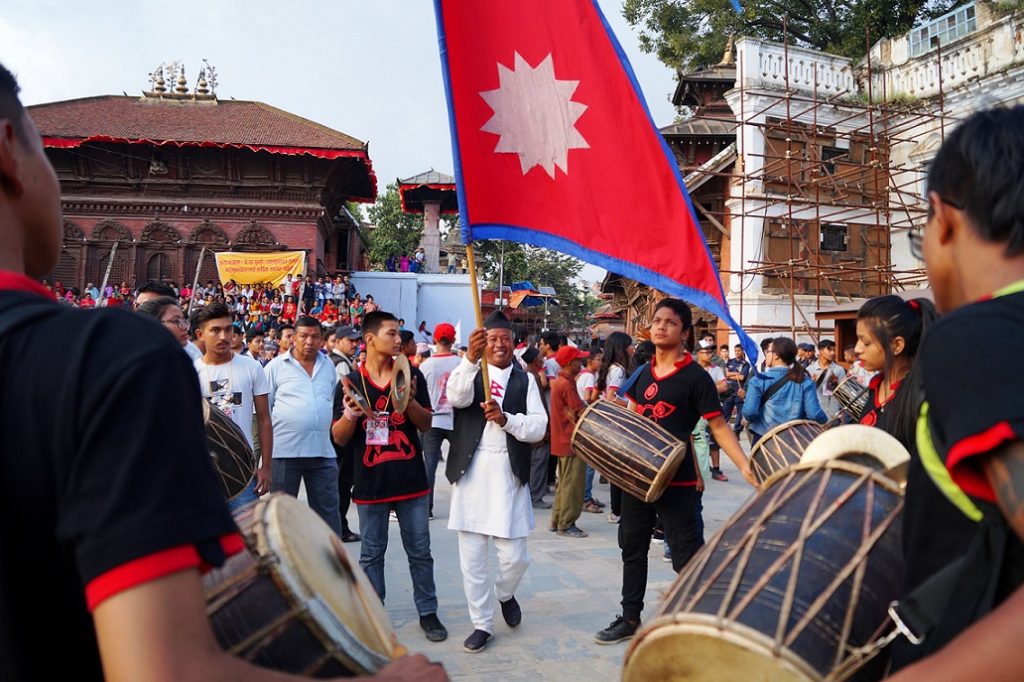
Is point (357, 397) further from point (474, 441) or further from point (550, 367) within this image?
point (550, 367)

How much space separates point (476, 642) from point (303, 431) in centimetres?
200

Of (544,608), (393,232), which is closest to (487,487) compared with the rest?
(544,608)

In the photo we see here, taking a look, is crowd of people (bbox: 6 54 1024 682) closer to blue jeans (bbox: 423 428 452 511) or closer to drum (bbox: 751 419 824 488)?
drum (bbox: 751 419 824 488)

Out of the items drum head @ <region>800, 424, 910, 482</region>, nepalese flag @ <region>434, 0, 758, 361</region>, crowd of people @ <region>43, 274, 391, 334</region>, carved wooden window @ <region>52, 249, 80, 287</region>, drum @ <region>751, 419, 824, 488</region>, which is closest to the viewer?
drum head @ <region>800, 424, 910, 482</region>

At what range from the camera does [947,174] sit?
1305 mm

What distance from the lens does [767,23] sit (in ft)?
89.4

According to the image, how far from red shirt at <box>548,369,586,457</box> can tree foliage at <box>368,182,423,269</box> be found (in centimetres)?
3753

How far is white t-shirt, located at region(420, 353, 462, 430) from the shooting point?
7.88 m

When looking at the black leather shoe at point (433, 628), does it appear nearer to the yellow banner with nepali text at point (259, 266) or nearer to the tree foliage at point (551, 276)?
the yellow banner with nepali text at point (259, 266)

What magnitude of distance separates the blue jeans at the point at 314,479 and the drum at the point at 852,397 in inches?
163

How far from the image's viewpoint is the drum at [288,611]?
1299 millimetres

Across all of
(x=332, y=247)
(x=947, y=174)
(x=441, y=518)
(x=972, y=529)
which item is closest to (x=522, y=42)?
(x=947, y=174)

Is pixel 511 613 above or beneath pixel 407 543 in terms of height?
beneath

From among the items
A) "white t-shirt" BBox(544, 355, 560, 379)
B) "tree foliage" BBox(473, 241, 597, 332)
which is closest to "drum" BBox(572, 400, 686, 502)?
"white t-shirt" BBox(544, 355, 560, 379)
